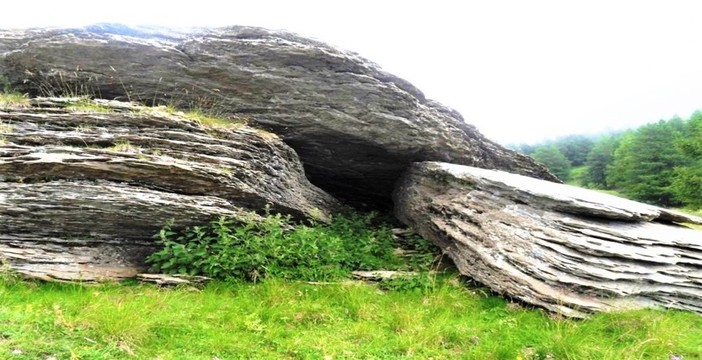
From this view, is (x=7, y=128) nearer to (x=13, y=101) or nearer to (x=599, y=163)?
(x=13, y=101)

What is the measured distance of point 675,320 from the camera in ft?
22.8

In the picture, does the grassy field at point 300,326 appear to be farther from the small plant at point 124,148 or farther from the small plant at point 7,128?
the small plant at point 7,128

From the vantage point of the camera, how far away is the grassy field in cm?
514

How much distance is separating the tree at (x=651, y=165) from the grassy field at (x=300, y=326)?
41108 millimetres

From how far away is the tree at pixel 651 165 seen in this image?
41625mm

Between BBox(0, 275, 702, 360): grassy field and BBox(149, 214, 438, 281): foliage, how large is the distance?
39cm

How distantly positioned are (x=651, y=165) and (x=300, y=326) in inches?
1879

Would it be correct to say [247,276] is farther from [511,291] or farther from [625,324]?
[625,324]

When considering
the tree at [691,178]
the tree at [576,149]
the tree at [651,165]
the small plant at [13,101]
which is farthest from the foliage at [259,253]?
the tree at [576,149]

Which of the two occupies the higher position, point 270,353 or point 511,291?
point 511,291

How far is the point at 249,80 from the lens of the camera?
10.6 metres

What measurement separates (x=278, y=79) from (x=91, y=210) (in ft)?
16.6

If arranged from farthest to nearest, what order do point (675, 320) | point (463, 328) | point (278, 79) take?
point (278, 79) → point (675, 320) → point (463, 328)

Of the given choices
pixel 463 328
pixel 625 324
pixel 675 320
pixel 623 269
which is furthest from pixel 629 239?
pixel 463 328
